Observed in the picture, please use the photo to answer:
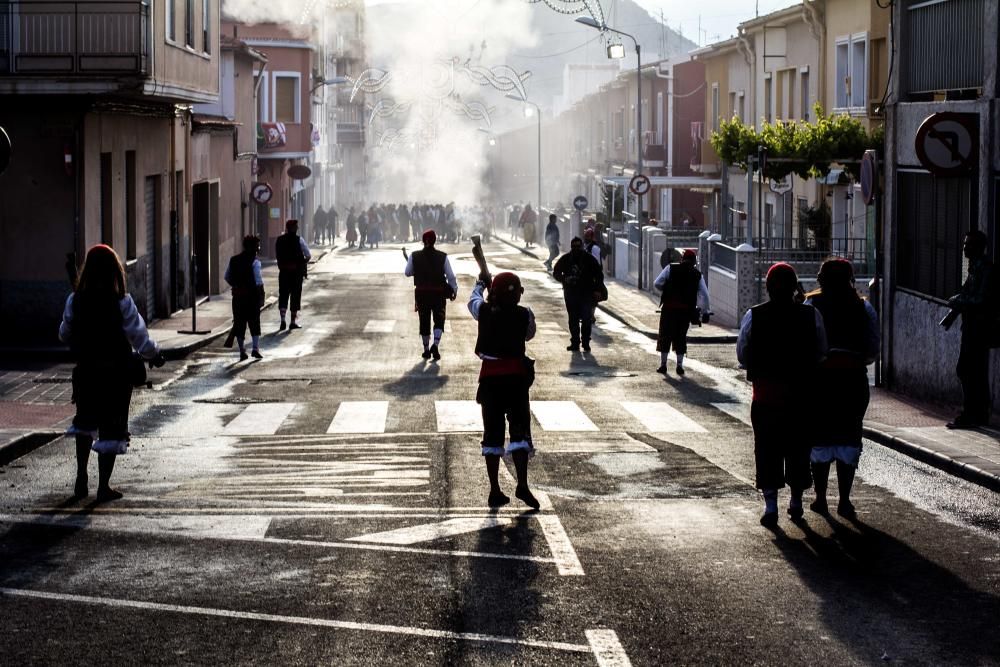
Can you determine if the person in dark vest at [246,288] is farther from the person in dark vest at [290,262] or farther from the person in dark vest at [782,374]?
the person in dark vest at [782,374]

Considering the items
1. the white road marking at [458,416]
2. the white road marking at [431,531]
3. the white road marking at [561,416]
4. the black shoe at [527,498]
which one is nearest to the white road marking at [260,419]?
the white road marking at [458,416]

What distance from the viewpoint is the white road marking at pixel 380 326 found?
25591 millimetres

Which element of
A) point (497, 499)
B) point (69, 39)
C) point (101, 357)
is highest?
point (69, 39)

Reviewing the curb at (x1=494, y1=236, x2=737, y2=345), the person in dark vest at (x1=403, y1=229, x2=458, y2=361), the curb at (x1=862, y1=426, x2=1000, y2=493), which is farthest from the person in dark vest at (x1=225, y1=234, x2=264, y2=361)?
the curb at (x1=862, y1=426, x2=1000, y2=493)

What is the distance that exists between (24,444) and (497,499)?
445 cm

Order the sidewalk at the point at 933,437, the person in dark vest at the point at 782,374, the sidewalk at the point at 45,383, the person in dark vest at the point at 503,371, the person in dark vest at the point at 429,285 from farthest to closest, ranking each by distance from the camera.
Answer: the person in dark vest at the point at 429,285, the sidewalk at the point at 45,383, the sidewalk at the point at 933,437, the person in dark vest at the point at 503,371, the person in dark vest at the point at 782,374

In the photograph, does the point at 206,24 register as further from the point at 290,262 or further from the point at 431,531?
the point at 431,531

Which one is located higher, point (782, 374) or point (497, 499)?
point (782, 374)

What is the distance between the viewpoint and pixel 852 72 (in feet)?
108

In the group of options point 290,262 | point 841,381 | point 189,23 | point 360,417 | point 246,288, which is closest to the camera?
point 841,381

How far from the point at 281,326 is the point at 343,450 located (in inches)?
516

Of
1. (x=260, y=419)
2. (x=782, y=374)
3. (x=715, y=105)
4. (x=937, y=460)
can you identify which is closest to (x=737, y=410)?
(x=937, y=460)

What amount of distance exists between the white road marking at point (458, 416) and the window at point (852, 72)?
58.8 feet

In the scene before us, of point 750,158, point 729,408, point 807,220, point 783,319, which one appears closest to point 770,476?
point 783,319
